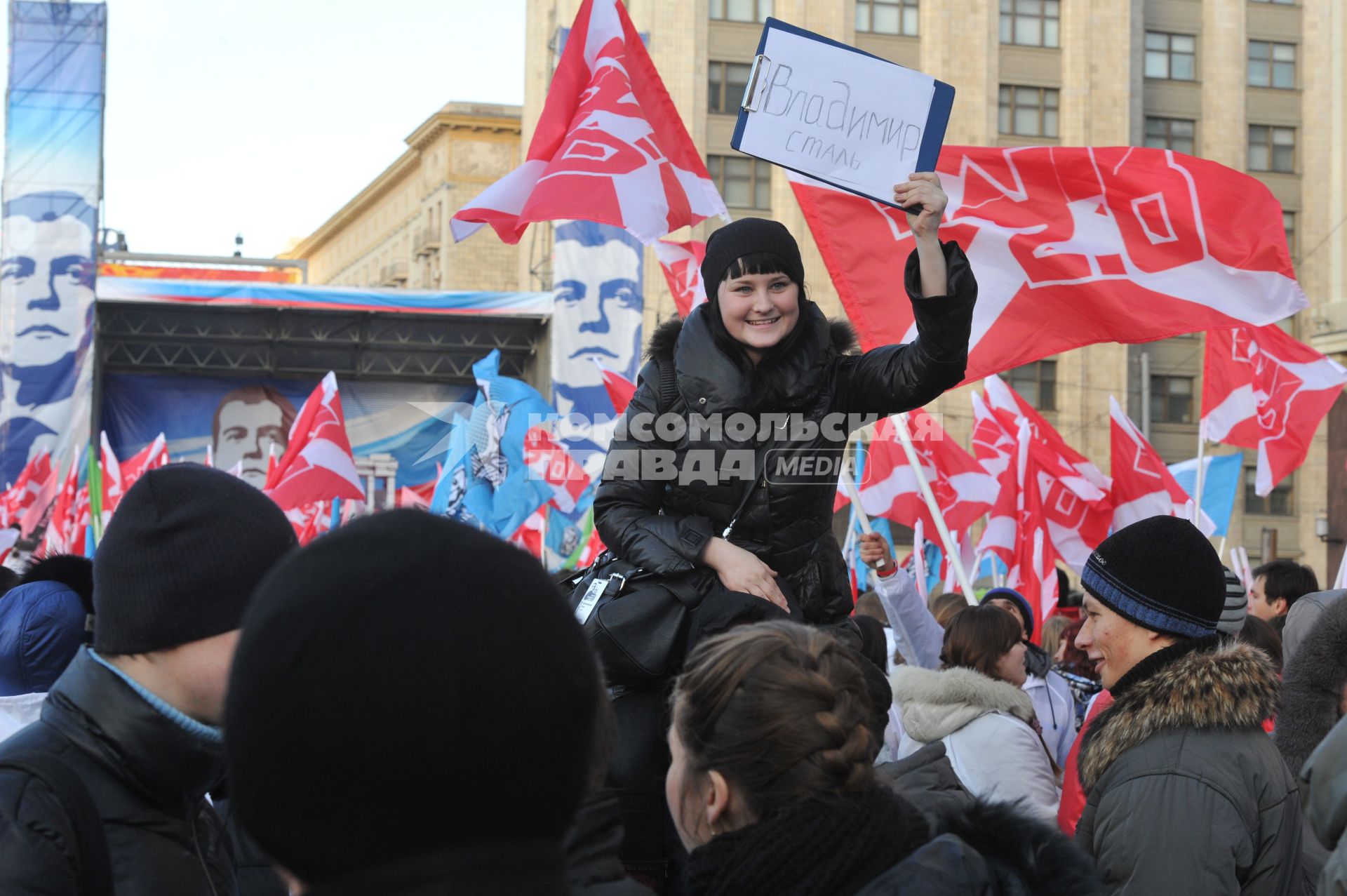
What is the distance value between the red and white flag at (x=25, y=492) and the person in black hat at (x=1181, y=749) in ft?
69.6

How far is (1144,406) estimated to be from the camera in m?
38.0

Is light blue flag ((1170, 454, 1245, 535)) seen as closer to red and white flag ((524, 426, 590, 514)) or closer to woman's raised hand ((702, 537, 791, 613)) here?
red and white flag ((524, 426, 590, 514))

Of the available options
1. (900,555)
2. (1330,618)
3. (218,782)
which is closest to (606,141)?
(1330,618)

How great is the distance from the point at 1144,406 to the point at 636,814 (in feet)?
122

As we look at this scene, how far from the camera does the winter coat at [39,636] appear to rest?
363 centimetres

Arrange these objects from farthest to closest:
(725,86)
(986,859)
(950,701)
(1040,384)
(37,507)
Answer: (1040,384) < (725,86) < (37,507) < (950,701) < (986,859)

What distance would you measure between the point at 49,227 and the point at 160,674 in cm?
3161

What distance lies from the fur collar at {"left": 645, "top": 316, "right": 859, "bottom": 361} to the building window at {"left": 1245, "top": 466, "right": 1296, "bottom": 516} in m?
41.1

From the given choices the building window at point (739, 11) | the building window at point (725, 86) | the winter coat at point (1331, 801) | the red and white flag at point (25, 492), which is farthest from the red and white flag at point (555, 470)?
the building window at point (739, 11)

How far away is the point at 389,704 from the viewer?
1076mm

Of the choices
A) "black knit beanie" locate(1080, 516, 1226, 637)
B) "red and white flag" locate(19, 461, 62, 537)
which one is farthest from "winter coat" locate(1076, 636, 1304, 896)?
"red and white flag" locate(19, 461, 62, 537)

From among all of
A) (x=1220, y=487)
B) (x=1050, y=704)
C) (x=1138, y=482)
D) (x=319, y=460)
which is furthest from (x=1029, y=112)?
(x=1050, y=704)

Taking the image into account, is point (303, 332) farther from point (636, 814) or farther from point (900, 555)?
point (636, 814)

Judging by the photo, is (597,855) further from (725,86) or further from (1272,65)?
(1272,65)
